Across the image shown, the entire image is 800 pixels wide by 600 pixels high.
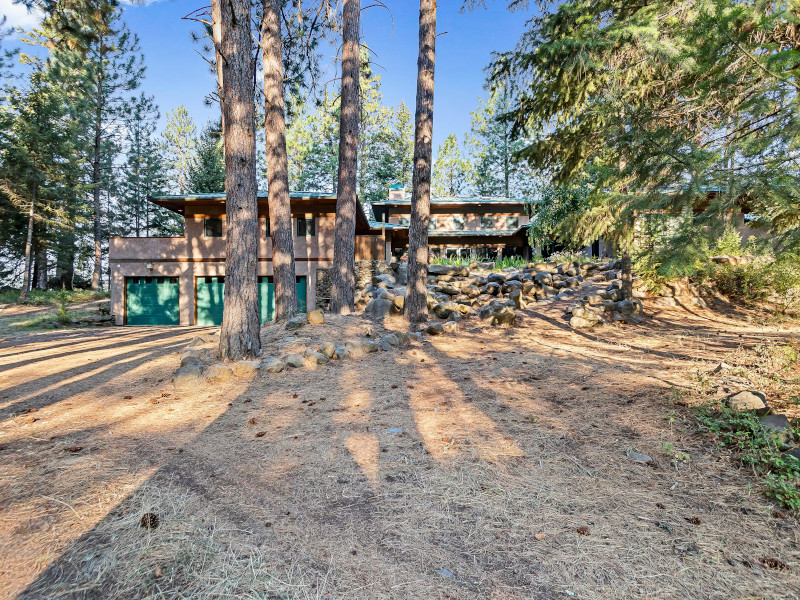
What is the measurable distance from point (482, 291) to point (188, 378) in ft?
26.0

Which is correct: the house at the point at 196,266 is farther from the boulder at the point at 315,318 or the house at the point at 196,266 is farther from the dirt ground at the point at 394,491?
the dirt ground at the point at 394,491

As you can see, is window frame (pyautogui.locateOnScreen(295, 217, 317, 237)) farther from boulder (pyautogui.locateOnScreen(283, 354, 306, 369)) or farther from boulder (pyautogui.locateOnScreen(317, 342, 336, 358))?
boulder (pyautogui.locateOnScreen(283, 354, 306, 369))

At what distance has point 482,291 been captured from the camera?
10.9 meters

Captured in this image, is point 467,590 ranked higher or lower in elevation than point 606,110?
lower

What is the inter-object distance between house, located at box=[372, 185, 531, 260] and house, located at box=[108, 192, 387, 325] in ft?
27.9

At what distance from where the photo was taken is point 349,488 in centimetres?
265

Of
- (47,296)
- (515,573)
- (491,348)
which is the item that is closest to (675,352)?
(491,348)

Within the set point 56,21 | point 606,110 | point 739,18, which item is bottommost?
point 606,110

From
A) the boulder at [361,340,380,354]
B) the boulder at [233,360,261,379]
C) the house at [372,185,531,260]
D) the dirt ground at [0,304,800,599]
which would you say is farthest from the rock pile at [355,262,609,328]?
the house at [372,185,531,260]

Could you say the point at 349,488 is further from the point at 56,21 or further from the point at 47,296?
the point at 47,296

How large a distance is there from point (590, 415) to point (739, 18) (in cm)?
413

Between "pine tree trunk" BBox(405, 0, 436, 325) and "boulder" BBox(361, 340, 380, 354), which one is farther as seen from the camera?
"pine tree trunk" BBox(405, 0, 436, 325)

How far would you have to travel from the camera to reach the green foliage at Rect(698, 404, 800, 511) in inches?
90.0

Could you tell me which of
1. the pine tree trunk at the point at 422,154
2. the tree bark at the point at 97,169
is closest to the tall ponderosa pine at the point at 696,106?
the pine tree trunk at the point at 422,154
